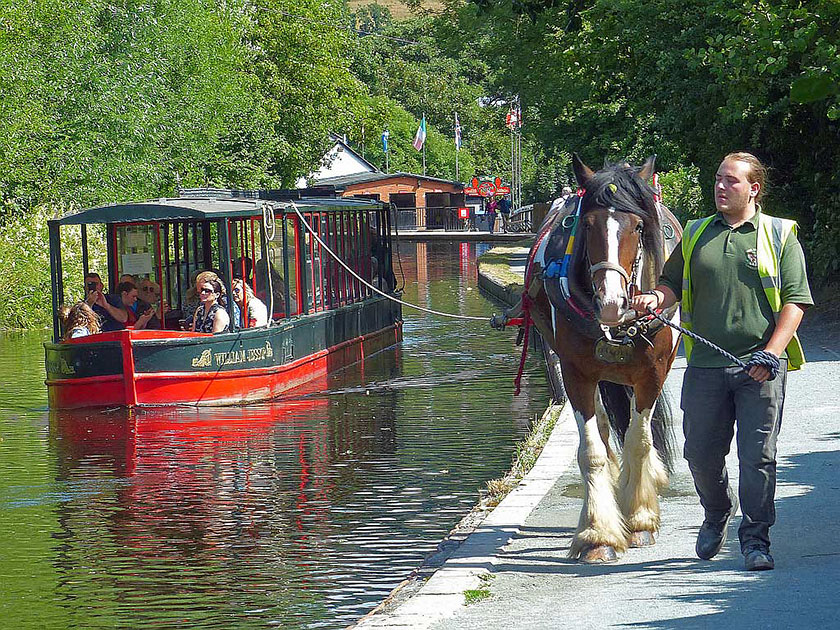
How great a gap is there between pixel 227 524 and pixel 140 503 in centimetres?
124

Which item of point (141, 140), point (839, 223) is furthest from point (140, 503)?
point (141, 140)

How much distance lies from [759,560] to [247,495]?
575 cm

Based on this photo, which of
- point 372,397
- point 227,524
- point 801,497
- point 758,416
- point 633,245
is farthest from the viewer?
point 372,397

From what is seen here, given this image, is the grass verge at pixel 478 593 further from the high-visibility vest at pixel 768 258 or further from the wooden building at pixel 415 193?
the wooden building at pixel 415 193

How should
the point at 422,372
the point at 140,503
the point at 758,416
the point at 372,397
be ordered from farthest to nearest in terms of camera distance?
the point at 422,372 < the point at 372,397 < the point at 140,503 < the point at 758,416

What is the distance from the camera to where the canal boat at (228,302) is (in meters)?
16.6

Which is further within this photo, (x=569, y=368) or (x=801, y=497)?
(x=801, y=497)

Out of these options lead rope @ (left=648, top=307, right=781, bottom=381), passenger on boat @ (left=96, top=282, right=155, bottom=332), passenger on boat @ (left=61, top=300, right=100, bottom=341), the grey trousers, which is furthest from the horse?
passenger on boat @ (left=96, top=282, right=155, bottom=332)

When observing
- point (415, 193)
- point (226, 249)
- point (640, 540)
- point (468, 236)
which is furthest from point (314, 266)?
point (415, 193)

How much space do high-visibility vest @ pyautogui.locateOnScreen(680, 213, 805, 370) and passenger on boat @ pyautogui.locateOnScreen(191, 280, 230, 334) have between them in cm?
1119

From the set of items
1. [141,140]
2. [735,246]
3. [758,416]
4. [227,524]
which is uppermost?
[141,140]

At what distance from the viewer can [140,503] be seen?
11266 mm

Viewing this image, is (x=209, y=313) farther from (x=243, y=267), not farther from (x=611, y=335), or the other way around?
(x=611, y=335)

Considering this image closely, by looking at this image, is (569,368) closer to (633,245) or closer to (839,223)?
(633,245)
